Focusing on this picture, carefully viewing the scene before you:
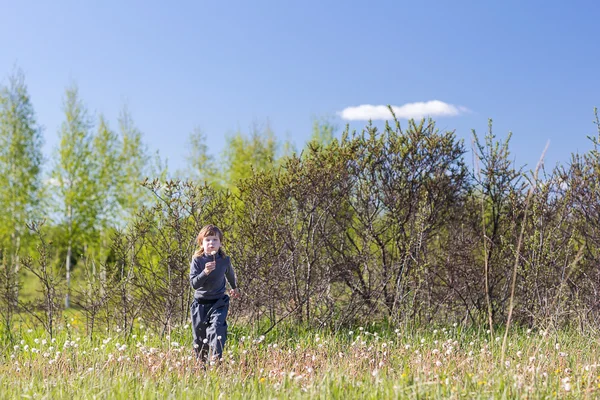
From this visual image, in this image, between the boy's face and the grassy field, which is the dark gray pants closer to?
the grassy field

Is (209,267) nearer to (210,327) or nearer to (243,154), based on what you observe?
(210,327)

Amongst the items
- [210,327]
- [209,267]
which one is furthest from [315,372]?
[209,267]

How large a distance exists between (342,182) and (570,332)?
9.84 feet

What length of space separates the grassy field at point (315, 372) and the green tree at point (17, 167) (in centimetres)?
1260

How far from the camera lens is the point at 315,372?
462 cm

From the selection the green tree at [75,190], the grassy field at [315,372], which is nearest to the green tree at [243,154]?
the green tree at [75,190]

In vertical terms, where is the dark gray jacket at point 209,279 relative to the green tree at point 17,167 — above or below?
below

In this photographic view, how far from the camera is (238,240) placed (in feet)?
21.5

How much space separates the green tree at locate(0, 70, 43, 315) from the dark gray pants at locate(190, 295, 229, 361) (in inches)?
546

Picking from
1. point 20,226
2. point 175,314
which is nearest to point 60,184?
point 20,226

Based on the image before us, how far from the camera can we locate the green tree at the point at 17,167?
17656mm

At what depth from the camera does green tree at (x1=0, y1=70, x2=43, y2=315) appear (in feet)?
57.9

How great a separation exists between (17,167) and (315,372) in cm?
1625

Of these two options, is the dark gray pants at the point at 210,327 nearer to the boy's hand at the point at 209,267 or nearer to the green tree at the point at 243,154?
the boy's hand at the point at 209,267
